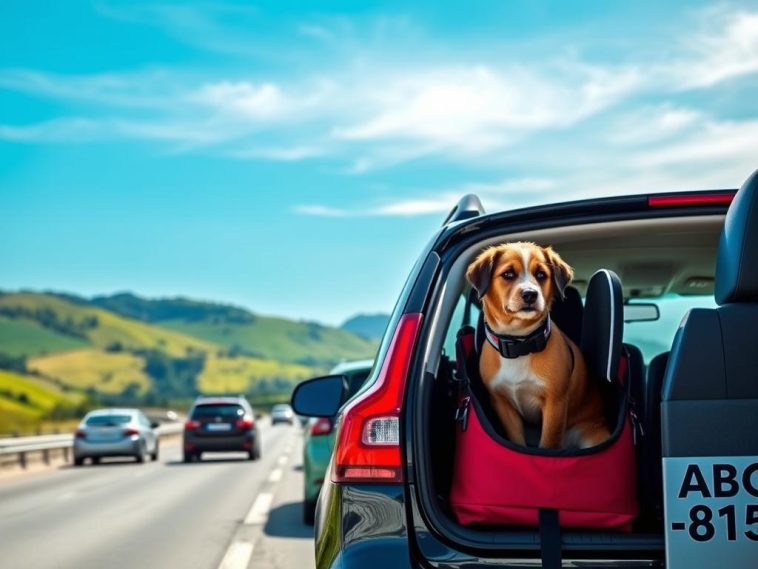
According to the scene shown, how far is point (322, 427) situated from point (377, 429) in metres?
9.03

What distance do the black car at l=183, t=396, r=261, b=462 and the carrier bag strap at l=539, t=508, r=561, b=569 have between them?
26.2 metres

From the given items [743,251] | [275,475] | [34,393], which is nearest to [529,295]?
[743,251]

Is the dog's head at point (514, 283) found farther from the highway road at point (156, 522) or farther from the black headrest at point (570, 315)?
the highway road at point (156, 522)

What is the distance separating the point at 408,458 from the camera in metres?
3.72

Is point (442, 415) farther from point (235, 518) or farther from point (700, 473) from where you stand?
point (235, 518)

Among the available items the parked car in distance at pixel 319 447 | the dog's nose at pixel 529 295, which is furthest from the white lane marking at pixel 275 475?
the dog's nose at pixel 529 295

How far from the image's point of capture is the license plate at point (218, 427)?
29375mm

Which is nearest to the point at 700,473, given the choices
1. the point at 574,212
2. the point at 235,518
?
the point at 574,212

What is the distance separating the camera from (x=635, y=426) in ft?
13.6

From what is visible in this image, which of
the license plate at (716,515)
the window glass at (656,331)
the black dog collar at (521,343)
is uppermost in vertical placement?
the window glass at (656,331)

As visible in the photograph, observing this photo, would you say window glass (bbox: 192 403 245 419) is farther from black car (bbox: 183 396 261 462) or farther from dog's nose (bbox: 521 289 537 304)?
dog's nose (bbox: 521 289 537 304)

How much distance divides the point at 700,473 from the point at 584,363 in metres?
1.60

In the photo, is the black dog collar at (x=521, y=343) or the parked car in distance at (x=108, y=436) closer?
the black dog collar at (x=521, y=343)

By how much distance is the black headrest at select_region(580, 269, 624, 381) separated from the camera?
4.34 metres
